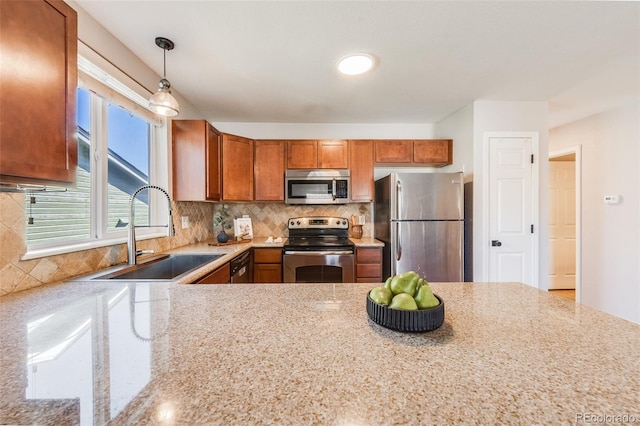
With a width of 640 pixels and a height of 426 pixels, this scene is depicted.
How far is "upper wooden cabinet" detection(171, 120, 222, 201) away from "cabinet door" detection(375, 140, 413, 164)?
6.29 feet

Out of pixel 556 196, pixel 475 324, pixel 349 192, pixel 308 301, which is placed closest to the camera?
pixel 475 324

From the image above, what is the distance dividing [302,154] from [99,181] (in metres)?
1.93

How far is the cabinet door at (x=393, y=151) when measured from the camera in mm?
3064

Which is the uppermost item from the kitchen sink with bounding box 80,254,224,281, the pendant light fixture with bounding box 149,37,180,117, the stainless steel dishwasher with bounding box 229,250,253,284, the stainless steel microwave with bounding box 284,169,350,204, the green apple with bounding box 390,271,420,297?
the pendant light fixture with bounding box 149,37,180,117

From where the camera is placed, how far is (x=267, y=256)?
2721 mm

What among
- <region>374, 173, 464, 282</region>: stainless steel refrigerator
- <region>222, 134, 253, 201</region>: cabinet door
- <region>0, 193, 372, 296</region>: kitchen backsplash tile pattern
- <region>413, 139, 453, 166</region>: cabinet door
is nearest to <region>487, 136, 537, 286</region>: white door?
<region>374, 173, 464, 282</region>: stainless steel refrigerator

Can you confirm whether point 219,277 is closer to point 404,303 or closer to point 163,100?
point 163,100

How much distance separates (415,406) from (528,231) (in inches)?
116

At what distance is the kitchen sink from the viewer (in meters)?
1.47

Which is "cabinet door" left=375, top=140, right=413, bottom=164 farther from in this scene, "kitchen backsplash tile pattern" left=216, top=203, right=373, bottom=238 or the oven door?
the oven door

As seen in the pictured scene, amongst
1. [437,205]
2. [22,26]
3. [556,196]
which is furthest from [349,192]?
[556,196]

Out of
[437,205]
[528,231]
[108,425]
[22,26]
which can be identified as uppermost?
[22,26]

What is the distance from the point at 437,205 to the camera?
2.59 meters

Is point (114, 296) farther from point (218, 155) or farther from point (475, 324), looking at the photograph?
point (218, 155)
